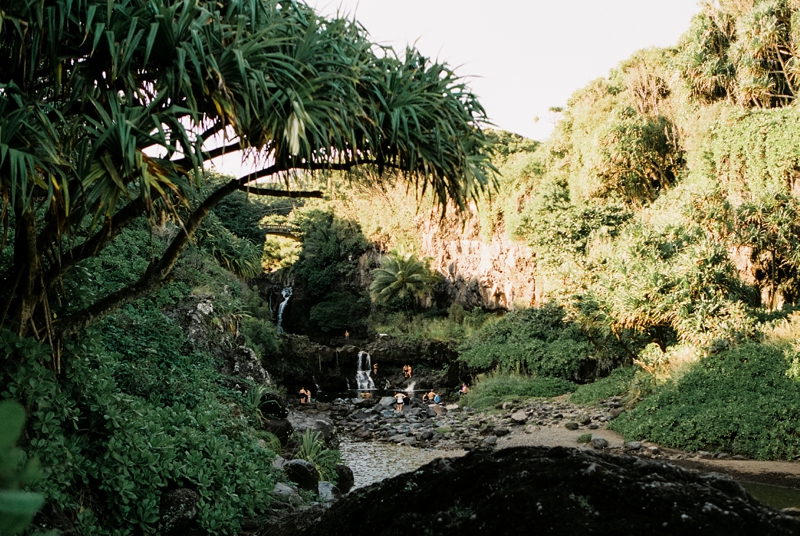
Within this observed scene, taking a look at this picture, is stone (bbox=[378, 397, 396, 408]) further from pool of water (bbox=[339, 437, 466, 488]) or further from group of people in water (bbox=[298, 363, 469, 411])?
pool of water (bbox=[339, 437, 466, 488])

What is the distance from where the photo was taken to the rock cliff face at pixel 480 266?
23.1 metres

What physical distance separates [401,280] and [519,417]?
496 inches

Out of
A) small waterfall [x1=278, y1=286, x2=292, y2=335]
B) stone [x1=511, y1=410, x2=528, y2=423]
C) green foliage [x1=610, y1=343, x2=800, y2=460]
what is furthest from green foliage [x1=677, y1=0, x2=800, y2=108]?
small waterfall [x1=278, y1=286, x2=292, y2=335]

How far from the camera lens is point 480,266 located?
25219 mm

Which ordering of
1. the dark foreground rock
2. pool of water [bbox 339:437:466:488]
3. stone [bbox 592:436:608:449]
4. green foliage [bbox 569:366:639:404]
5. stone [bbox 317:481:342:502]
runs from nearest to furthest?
the dark foreground rock < stone [bbox 317:481:342:502] < pool of water [bbox 339:437:466:488] < stone [bbox 592:436:608:449] < green foliage [bbox 569:366:639:404]

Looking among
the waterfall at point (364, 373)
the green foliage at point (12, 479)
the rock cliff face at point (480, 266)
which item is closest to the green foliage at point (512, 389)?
the waterfall at point (364, 373)

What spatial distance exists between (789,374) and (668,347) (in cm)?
366

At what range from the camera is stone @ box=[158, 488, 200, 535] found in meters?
5.24

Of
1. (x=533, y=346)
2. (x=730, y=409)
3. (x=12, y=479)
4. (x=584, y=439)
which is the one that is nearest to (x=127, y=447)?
(x=12, y=479)

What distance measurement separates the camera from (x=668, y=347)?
13727 millimetres

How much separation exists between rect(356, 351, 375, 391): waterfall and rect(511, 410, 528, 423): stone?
7.02 m

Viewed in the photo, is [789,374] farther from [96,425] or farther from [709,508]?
[96,425]

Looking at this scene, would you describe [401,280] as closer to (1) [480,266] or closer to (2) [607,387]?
(1) [480,266]

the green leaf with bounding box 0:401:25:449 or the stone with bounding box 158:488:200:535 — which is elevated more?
the green leaf with bounding box 0:401:25:449
